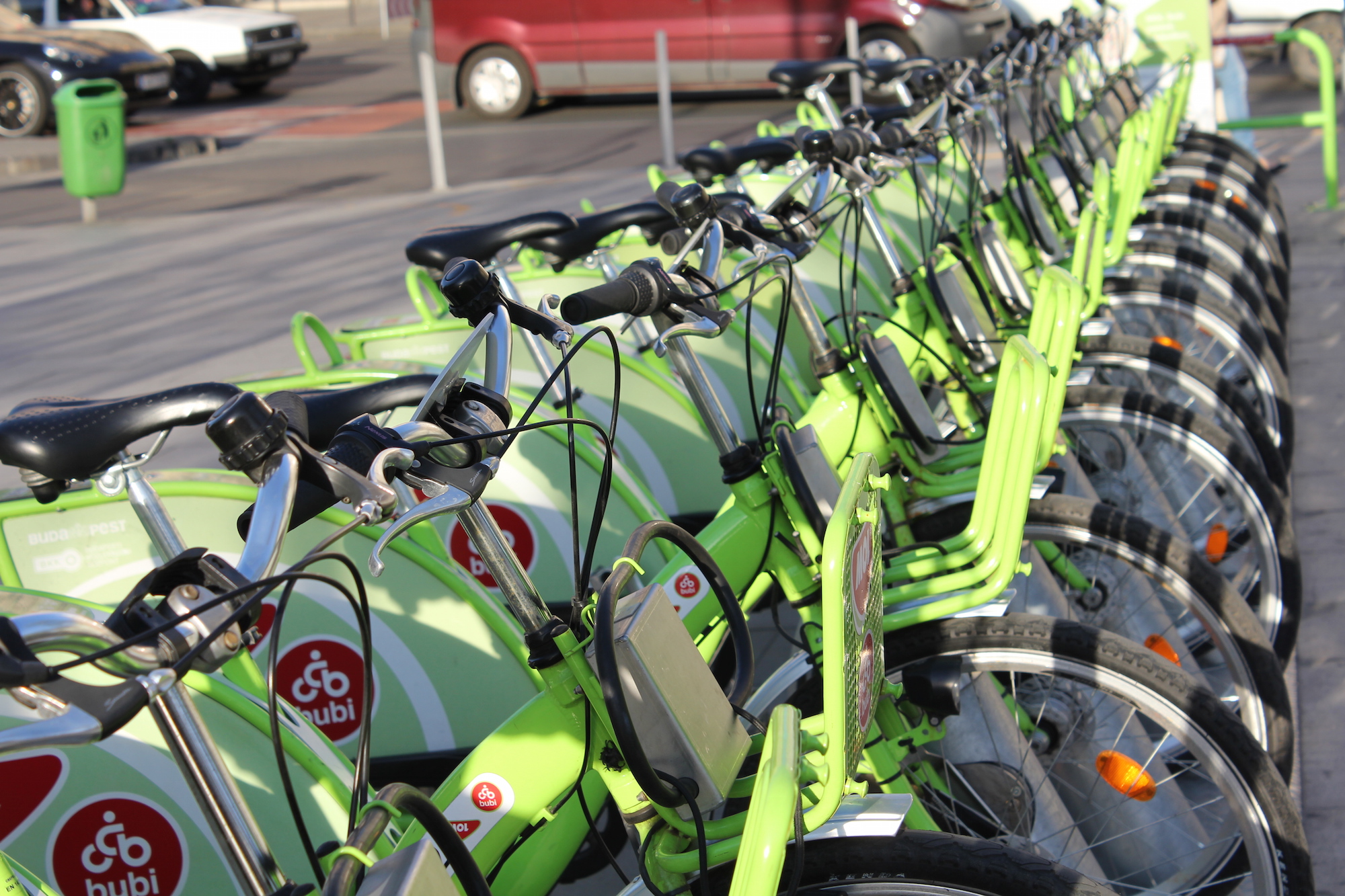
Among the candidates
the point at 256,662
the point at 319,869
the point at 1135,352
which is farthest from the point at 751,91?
the point at 319,869

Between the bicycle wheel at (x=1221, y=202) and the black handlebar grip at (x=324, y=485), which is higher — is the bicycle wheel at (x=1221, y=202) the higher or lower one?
the lower one

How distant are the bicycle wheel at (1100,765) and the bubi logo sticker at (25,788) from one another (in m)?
1.36

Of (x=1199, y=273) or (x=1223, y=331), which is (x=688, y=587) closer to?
(x=1223, y=331)

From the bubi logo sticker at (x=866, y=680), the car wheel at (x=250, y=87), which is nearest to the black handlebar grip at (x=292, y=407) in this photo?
the bubi logo sticker at (x=866, y=680)

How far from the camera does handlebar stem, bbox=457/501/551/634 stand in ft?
4.98

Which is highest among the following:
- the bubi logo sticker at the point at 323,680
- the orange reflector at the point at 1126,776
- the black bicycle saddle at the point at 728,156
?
the black bicycle saddle at the point at 728,156

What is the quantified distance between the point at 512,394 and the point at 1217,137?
484 centimetres

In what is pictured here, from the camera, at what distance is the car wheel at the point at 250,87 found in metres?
17.7

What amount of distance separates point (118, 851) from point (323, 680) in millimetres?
551

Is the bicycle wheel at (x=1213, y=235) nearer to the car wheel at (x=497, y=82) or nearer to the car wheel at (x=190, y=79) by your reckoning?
the car wheel at (x=497, y=82)

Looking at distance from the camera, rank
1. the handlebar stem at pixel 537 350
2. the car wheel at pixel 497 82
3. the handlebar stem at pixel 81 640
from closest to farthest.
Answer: the handlebar stem at pixel 81 640 < the handlebar stem at pixel 537 350 < the car wheel at pixel 497 82

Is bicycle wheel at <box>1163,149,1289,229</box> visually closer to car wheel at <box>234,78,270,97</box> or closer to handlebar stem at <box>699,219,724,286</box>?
handlebar stem at <box>699,219,724,286</box>

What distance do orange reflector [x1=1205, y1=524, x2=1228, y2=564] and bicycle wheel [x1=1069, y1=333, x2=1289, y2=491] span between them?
206 millimetres

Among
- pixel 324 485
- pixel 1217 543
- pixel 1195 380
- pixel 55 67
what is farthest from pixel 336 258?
pixel 55 67
